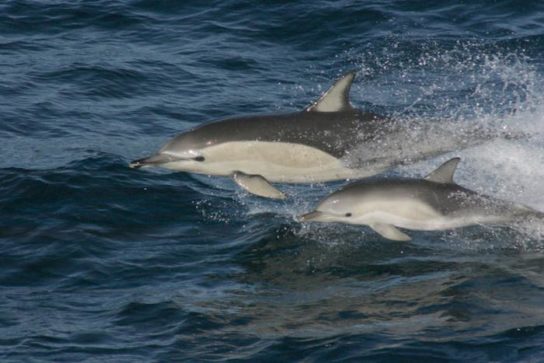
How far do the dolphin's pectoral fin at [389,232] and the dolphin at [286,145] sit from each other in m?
0.69

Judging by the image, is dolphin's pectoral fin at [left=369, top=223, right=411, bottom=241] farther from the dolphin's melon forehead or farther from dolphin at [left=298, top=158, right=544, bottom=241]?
the dolphin's melon forehead

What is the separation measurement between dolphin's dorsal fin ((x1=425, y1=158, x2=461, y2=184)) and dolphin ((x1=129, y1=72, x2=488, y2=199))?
63 centimetres

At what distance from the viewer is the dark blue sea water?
10633 mm

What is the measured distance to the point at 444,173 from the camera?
483 inches

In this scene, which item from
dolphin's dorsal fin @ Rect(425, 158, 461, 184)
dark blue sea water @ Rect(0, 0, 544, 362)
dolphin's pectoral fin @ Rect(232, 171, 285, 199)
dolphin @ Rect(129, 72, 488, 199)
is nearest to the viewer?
dark blue sea water @ Rect(0, 0, 544, 362)

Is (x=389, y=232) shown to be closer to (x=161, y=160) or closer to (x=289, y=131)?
(x=289, y=131)

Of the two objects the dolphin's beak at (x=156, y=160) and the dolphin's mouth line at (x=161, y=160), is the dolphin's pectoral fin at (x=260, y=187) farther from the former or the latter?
the dolphin's beak at (x=156, y=160)

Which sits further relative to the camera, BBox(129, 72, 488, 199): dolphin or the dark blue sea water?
BBox(129, 72, 488, 199): dolphin

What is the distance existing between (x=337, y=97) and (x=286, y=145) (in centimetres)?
63

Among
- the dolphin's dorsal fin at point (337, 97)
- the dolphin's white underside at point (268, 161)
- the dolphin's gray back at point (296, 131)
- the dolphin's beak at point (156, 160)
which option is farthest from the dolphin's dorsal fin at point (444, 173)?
the dolphin's beak at point (156, 160)

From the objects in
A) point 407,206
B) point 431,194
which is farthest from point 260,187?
point 431,194

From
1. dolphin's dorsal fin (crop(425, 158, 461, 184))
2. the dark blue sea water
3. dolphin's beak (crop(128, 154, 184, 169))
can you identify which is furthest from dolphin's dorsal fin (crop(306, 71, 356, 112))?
dolphin's beak (crop(128, 154, 184, 169))

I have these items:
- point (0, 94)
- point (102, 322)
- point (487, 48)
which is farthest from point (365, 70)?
point (102, 322)

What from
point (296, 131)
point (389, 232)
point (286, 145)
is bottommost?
point (389, 232)
